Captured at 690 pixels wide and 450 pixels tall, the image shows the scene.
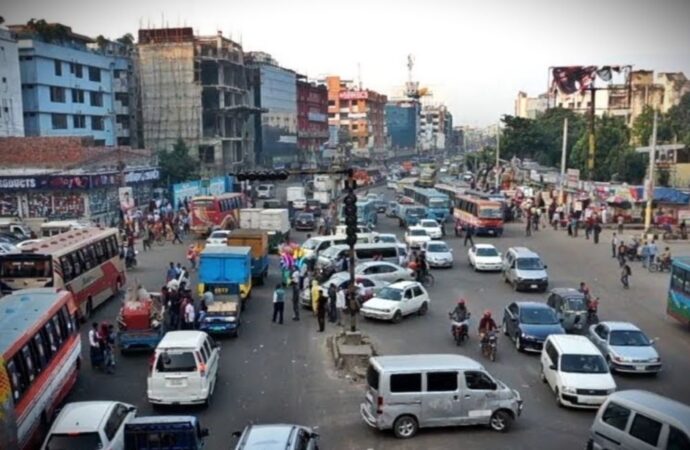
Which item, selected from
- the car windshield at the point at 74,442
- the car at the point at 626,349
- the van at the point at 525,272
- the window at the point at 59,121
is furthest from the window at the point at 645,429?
the window at the point at 59,121

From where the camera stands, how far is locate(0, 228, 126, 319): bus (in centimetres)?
2328

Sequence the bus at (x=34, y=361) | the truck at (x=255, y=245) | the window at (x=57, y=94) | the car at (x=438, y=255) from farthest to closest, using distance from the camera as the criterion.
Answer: the window at (x=57, y=94), the car at (x=438, y=255), the truck at (x=255, y=245), the bus at (x=34, y=361)

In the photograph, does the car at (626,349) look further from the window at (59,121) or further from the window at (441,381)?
the window at (59,121)

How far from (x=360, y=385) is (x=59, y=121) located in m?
52.7

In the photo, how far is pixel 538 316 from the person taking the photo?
2166 centimetres

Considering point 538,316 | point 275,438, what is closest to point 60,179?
point 538,316

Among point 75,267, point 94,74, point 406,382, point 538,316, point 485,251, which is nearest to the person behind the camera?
point 406,382

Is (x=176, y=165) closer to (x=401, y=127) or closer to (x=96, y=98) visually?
(x=96, y=98)

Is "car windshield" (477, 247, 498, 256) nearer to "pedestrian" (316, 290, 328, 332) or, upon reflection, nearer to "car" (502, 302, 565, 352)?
"car" (502, 302, 565, 352)

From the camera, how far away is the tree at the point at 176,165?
64.6 meters

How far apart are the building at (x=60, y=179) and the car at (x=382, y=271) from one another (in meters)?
22.4

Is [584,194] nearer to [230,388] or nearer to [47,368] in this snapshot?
[230,388]

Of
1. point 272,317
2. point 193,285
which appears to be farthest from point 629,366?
point 193,285

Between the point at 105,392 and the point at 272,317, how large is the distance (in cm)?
861
